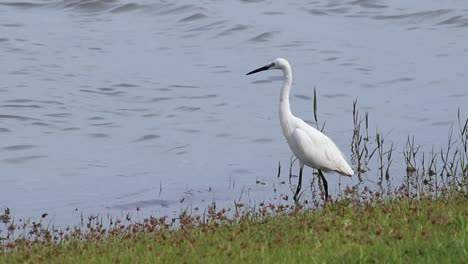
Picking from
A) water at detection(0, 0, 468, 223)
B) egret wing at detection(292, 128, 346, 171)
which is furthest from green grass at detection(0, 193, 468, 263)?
water at detection(0, 0, 468, 223)

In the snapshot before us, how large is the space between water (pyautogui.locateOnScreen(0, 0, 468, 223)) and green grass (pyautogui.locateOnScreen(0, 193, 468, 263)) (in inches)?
112

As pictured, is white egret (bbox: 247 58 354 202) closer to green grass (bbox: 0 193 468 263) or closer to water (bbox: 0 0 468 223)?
water (bbox: 0 0 468 223)

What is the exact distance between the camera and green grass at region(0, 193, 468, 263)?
23.1 ft

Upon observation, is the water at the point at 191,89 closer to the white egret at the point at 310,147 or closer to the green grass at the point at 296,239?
the white egret at the point at 310,147

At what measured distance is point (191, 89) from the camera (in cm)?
1841

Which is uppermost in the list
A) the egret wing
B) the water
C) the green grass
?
the green grass

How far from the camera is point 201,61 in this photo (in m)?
20.3

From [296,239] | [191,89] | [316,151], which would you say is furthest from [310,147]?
[191,89]

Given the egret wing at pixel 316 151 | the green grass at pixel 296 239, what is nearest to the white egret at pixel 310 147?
the egret wing at pixel 316 151

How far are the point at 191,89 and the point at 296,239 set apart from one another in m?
10.8

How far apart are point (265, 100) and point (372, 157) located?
175 inches

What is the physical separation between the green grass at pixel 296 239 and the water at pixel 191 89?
2854 mm

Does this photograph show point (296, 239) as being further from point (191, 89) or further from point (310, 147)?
point (191, 89)

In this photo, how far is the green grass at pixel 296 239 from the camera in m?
7.04
